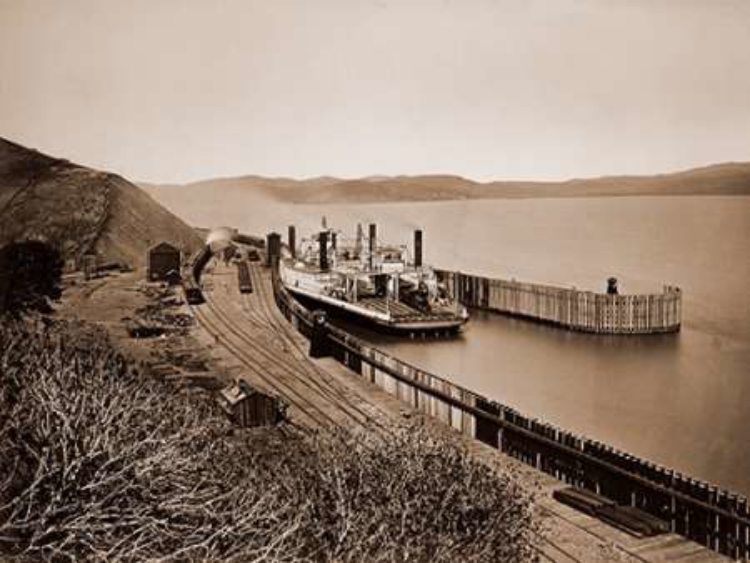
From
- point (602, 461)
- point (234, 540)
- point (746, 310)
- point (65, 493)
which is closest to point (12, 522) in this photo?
point (65, 493)

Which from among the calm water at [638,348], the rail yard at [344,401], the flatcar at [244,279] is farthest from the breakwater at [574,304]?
the rail yard at [344,401]

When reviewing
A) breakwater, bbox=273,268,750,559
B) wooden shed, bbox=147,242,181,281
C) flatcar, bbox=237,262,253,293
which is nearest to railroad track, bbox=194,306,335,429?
wooden shed, bbox=147,242,181,281

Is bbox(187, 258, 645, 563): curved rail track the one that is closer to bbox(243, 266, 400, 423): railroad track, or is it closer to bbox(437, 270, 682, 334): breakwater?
bbox(243, 266, 400, 423): railroad track

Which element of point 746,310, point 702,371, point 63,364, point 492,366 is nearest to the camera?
point 63,364

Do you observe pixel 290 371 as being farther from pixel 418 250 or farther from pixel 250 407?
pixel 418 250

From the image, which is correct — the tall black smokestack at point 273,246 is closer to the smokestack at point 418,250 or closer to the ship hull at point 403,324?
the smokestack at point 418,250

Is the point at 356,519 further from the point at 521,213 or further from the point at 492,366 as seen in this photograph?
the point at 521,213
